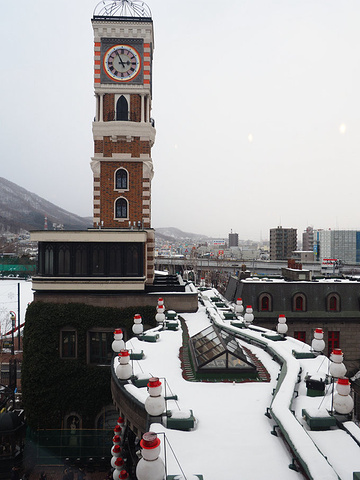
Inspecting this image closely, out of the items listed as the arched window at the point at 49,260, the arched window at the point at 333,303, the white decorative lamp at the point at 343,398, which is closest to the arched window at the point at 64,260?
the arched window at the point at 49,260

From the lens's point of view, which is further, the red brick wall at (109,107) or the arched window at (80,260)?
the red brick wall at (109,107)

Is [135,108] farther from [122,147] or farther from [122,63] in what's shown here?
[122,63]

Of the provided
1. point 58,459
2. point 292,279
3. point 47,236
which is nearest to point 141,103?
point 47,236

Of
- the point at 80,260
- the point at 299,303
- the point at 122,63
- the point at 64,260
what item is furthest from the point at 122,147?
the point at 299,303

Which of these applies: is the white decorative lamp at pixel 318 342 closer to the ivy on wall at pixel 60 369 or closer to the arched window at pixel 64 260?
the ivy on wall at pixel 60 369

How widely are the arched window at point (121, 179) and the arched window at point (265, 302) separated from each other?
16008 millimetres

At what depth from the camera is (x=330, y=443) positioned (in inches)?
343

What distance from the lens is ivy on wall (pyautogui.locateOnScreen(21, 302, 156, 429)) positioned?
24359 mm

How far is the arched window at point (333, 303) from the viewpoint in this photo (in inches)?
1276

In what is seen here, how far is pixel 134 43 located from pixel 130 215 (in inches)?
639

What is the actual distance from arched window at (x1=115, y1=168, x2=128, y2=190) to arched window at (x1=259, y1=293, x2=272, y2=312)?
1601cm

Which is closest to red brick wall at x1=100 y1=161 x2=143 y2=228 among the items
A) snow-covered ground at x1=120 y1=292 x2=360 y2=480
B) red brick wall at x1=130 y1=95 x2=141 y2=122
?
red brick wall at x1=130 y1=95 x2=141 y2=122

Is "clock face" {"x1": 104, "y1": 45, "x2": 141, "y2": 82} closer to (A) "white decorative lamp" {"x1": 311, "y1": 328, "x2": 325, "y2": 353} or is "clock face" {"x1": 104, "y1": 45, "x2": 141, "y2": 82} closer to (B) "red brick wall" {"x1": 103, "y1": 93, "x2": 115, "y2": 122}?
(B) "red brick wall" {"x1": 103, "y1": 93, "x2": 115, "y2": 122}

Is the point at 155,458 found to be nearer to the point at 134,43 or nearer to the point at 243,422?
the point at 243,422
